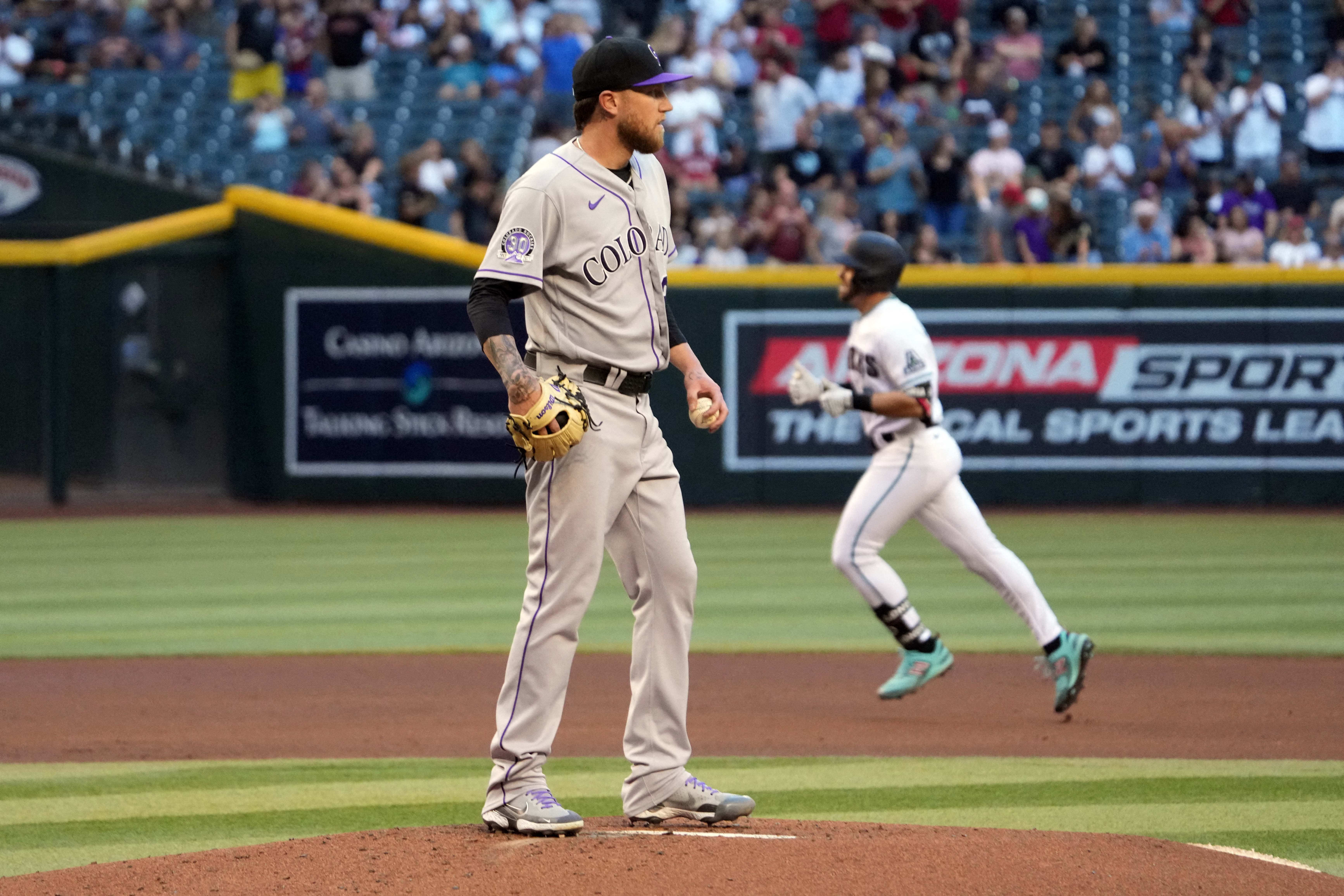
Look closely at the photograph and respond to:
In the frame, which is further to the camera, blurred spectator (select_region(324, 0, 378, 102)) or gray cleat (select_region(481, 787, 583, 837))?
blurred spectator (select_region(324, 0, 378, 102))

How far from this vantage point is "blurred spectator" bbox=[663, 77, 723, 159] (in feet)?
60.9

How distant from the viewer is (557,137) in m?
18.5

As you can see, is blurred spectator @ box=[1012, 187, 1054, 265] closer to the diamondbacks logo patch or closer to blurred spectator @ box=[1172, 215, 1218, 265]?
blurred spectator @ box=[1172, 215, 1218, 265]

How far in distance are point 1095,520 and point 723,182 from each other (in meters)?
5.68

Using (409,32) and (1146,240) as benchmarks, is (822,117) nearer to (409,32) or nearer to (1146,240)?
(1146,240)

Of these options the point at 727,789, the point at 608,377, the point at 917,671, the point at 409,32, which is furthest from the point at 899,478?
the point at 409,32

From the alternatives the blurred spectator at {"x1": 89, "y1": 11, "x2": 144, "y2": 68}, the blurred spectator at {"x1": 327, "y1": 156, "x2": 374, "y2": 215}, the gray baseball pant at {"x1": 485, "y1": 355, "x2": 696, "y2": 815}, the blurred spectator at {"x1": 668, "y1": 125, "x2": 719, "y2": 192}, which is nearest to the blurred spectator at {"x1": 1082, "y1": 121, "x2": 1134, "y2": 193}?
Answer: the blurred spectator at {"x1": 668, "y1": 125, "x2": 719, "y2": 192}

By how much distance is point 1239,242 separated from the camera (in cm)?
1614

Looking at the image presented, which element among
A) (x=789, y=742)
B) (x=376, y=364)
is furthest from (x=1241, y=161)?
(x=789, y=742)

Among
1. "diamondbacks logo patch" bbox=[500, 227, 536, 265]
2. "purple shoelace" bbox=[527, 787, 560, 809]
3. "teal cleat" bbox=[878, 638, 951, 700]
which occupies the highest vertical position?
"diamondbacks logo patch" bbox=[500, 227, 536, 265]

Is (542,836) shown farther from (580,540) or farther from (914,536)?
(914,536)

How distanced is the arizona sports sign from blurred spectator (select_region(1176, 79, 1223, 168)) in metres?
2.92

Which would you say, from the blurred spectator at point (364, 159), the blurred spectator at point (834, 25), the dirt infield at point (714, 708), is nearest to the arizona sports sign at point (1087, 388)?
the blurred spectator at point (364, 159)

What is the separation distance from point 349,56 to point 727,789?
16.2m
